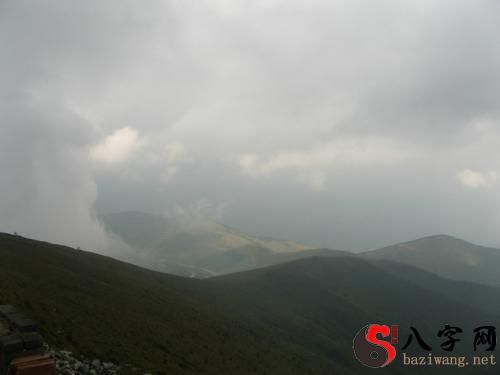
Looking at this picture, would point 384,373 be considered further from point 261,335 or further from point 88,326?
point 88,326

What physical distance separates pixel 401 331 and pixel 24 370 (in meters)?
203

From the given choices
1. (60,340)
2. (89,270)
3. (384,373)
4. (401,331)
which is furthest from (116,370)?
(401,331)

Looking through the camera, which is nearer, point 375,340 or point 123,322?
point 123,322

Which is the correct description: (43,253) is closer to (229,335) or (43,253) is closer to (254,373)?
(229,335)

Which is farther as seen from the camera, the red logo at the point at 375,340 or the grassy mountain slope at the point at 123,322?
the red logo at the point at 375,340

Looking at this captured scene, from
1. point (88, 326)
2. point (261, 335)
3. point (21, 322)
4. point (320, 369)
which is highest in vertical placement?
point (21, 322)

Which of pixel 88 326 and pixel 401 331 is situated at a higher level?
pixel 88 326

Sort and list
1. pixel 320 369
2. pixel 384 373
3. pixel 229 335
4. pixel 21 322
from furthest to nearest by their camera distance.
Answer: pixel 384 373 → pixel 320 369 → pixel 229 335 → pixel 21 322

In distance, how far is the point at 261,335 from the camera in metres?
88.4

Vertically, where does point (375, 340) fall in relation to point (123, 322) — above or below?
below

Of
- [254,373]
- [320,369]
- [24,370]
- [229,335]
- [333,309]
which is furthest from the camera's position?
[333,309]

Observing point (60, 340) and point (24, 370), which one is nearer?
point (24, 370)

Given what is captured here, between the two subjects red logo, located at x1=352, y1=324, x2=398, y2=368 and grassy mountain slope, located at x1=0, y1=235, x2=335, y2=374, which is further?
red logo, located at x1=352, y1=324, x2=398, y2=368

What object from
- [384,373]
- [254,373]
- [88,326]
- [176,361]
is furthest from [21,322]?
[384,373]
